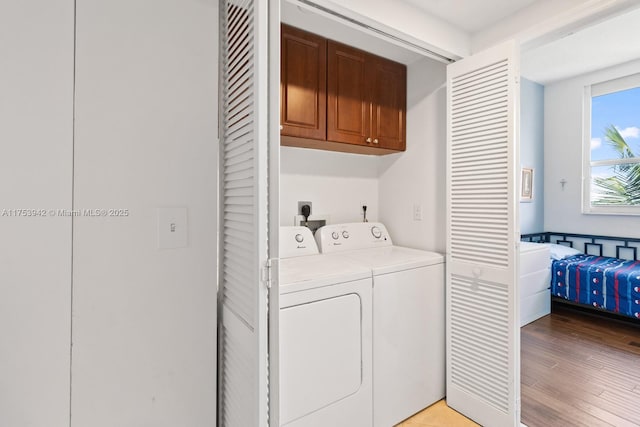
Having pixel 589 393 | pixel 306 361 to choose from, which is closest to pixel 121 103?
pixel 306 361

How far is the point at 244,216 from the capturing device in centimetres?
108

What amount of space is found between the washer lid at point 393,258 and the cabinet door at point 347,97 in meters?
0.77

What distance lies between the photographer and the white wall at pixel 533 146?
4.13m

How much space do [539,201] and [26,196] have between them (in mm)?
5278

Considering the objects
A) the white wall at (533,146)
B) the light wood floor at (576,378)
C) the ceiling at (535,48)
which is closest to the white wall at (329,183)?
the ceiling at (535,48)

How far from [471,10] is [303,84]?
1041mm

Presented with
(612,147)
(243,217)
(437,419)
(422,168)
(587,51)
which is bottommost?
(437,419)

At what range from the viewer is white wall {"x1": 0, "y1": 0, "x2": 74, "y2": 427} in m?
0.93

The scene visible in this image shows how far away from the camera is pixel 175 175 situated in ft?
3.85

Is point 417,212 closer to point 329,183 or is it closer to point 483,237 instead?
point 483,237

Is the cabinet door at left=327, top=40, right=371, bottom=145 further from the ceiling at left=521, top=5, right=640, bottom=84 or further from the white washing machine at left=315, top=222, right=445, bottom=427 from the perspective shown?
the ceiling at left=521, top=5, right=640, bottom=84

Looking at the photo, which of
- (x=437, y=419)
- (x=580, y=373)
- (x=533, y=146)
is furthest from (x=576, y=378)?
(x=533, y=146)

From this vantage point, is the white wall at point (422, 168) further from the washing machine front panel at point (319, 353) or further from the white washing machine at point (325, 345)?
the washing machine front panel at point (319, 353)

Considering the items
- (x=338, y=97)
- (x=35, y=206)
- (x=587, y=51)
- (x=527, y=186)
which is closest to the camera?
(x=35, y=206)
